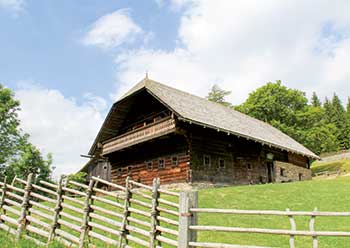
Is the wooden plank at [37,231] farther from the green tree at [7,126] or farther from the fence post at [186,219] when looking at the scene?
the green tree at [7,126]

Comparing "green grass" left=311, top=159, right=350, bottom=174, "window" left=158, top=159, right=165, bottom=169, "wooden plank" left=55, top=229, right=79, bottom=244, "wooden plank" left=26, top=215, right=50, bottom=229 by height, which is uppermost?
"green grass" left=311, top=159, right=350, bottom=174

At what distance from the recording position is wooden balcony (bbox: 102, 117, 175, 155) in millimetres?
23203

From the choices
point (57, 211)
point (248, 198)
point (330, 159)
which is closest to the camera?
point (57, 211)

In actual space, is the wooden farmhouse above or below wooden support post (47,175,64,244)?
→ above

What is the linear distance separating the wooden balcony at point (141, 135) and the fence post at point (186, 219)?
15513mm

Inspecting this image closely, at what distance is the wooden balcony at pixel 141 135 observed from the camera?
76.1 feet

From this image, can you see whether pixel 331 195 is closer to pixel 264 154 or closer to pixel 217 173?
pixel 217 173

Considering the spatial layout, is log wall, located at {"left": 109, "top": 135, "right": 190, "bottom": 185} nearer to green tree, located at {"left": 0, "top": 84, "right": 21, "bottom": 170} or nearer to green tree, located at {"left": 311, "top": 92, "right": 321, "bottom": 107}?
green tree, located at {"left": 0, "top": 84, "right": 21, "bottom": 170}

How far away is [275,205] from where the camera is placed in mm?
16422

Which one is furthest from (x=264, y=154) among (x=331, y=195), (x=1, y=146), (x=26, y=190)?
(x=1, y=146)

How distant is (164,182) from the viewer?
24797 mm

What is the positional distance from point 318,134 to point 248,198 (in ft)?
131

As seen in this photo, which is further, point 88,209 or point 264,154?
point 264,154

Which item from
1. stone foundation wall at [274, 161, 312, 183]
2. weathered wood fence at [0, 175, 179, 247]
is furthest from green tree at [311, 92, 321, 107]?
weathered wood fence at [0, 175, 179, 247]
